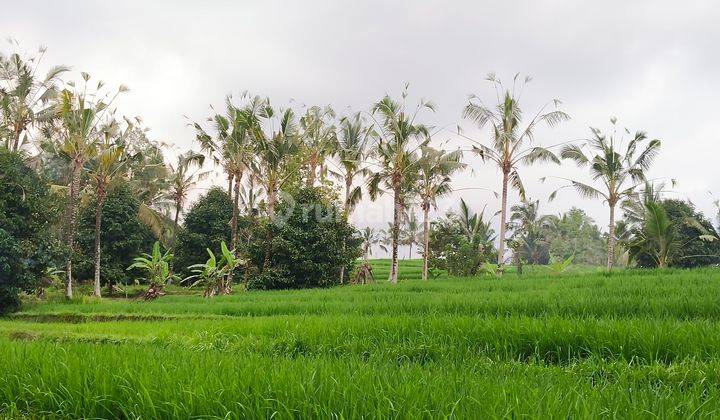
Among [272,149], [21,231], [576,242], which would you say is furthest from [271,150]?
[576,242]

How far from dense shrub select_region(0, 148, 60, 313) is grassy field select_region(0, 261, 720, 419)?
595cm

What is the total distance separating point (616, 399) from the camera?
251 cm

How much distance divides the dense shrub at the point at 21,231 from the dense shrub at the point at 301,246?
7.56 metres

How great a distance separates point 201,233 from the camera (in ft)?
85.6

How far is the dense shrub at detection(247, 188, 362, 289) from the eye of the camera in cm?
1975

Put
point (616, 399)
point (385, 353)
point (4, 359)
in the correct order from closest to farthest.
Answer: point (616, 399), point (4, 359), point (385, 353)

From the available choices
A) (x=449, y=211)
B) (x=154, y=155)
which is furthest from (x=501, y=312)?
(x=154, y=155)

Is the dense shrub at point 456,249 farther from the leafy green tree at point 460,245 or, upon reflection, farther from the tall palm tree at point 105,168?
the tall palm tree at point 105,168

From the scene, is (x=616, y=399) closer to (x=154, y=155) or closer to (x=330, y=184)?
(x=330, y=184)

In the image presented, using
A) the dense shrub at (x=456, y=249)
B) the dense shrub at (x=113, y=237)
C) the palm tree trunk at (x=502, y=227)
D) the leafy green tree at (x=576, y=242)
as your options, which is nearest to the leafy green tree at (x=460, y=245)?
the dense shrub at (x=456, y=249)

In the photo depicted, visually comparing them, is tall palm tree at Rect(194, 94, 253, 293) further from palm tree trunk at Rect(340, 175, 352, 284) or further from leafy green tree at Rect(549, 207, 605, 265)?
leafy green tree at Rect(549, 207, 605, 265)

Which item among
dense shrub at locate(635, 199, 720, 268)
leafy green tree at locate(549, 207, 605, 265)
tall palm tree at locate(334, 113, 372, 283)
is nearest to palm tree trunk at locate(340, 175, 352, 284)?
tall palm tree at locate(334, 113, 372, 283)

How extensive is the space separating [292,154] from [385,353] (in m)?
17.5

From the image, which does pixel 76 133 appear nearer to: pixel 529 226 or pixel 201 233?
pixel 201 233
